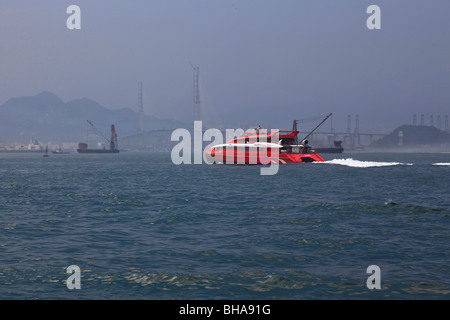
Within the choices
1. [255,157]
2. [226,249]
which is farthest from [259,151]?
[226,249]

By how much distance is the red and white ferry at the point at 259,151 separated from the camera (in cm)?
7156

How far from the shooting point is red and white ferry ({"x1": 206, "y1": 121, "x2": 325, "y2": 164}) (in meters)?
71.6

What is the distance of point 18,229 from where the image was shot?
17.5 metres

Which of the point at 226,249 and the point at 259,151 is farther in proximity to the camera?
the point at 259,151

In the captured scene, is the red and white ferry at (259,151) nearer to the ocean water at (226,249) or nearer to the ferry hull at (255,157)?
the ferry hull at (255,157)

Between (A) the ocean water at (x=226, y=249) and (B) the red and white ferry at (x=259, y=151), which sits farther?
(B) the red and white ferry at (x=259, y=151)

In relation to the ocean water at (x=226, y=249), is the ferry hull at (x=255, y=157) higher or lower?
higher

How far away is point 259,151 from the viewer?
2830 inches

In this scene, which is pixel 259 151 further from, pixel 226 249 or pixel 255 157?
pixel 226 249

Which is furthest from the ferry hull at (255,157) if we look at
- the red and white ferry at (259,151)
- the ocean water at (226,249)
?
the ocean water at (226,249)

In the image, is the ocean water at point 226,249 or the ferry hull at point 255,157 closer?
the ocean water at point 226,249
